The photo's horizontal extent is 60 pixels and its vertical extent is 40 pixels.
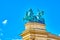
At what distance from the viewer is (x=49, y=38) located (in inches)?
1021

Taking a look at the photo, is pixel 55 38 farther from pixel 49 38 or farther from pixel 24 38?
pixel 24 38

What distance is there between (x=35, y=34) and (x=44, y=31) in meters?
0.91

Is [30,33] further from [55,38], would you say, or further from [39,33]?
[55,38]

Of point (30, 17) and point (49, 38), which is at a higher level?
point (30, 17)

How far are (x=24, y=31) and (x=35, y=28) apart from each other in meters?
1.07

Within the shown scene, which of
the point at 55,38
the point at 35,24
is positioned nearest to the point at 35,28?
the point at 35,24

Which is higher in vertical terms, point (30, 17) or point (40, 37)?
point (30, 17)

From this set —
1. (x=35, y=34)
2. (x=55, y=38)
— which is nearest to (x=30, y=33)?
(x=35, y=34)

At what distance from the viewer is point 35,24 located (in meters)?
26.0

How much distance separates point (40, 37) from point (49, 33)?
96 cm

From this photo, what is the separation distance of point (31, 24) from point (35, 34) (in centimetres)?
112

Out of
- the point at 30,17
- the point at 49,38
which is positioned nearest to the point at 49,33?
the point at 49,38

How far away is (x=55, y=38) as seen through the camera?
85.9 ft

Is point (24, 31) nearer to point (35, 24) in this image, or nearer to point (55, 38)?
point (35, 24)
